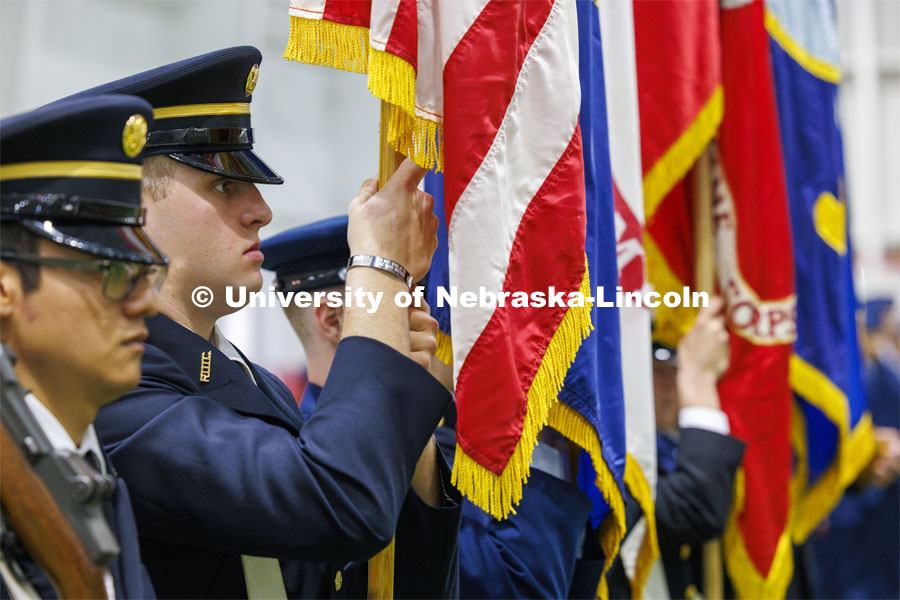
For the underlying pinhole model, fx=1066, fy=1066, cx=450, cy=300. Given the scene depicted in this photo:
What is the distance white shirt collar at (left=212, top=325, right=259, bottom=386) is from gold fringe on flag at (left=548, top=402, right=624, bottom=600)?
2.10 ft

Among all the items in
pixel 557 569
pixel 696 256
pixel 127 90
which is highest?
pixel 127 90

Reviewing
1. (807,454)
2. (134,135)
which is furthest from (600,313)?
(807,454)

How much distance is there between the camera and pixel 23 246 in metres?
1.24

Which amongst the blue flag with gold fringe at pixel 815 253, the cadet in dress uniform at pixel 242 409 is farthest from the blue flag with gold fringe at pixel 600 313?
the blue flag with gold fringe at pixel 815 253

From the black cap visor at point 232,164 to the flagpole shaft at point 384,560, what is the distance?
19cm

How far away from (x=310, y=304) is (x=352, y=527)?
1317 mm

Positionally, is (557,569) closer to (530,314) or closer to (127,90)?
(530,314)

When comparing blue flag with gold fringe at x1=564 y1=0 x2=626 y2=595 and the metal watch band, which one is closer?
the metal watch band

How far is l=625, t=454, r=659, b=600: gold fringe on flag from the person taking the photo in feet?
8.59

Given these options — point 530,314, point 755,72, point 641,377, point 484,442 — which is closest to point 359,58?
point 530,314

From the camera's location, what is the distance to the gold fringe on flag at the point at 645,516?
8.59 ft

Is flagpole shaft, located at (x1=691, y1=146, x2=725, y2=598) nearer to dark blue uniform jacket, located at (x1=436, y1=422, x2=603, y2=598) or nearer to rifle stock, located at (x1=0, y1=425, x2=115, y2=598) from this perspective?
dark blue uniform jacket, located at (x1=436, y1=422, x2=603, y2=598)

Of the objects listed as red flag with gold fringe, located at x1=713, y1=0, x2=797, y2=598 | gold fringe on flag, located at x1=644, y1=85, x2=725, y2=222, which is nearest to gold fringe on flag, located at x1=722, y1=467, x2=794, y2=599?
red flag with gold fringe, located at x1=713, y1=0, x2=797, y2=598

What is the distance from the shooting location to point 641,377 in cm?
274
